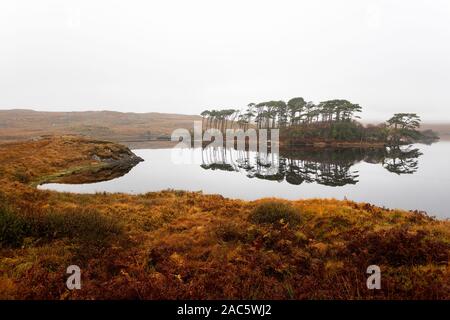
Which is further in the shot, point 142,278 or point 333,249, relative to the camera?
point 333,249

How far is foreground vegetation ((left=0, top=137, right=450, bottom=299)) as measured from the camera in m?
5.73

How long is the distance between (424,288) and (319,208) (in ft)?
27.8

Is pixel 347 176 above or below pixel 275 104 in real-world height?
below

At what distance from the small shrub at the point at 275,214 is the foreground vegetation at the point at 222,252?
47 mm

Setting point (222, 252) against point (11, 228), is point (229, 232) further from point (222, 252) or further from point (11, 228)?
point (11, 228)

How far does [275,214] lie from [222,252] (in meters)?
4.08

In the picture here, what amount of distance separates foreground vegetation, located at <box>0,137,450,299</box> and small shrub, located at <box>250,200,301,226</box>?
0.15 ft

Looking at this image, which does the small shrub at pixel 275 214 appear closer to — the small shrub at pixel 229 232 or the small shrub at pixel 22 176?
the small shrub at pixel 229 232

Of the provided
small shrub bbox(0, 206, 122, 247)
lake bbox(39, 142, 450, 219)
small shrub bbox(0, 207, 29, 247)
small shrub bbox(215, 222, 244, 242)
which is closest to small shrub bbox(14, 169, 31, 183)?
lake bbox(39, 142, 450, 219)

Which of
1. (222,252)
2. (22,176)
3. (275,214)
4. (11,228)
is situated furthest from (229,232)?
(22,176)

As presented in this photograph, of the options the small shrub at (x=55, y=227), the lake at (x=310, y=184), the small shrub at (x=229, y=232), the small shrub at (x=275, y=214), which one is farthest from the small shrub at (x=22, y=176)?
the small shrub at (x=275, y=214)

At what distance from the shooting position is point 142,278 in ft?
21.5
